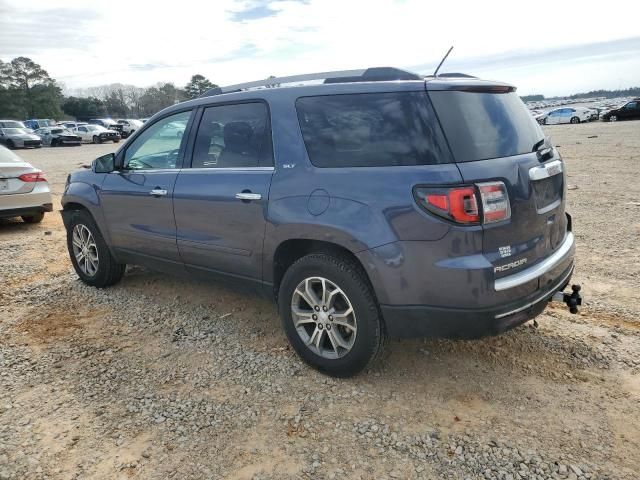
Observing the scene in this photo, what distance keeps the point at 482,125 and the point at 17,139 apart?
34115 mm

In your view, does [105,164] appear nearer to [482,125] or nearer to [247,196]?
[247,196]

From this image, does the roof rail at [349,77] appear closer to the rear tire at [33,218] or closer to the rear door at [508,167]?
the rear door at [508,167]

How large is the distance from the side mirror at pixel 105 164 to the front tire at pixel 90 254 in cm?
55

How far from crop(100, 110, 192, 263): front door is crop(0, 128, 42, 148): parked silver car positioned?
102ft

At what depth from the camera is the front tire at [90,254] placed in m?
5.08

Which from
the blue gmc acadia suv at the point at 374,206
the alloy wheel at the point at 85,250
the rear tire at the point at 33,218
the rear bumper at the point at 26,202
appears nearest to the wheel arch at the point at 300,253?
the blue gmc acadia suv at the point at 374,206

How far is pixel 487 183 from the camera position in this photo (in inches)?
107

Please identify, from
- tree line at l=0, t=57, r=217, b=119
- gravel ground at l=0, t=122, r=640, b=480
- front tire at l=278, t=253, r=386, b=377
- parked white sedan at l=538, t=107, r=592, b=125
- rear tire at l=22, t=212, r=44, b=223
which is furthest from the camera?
tree line at l=0, t=57, r=217, b=119

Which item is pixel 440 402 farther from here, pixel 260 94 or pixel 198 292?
pixel 198 292

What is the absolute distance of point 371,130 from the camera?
3.02 metres

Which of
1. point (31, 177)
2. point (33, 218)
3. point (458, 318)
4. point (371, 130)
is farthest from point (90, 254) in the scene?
point (33, 218)

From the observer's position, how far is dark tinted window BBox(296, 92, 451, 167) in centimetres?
283

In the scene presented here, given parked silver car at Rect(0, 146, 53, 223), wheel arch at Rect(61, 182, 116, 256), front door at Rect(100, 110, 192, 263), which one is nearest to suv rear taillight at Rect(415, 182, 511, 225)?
front door at Rect(100, 110, 192, 263)

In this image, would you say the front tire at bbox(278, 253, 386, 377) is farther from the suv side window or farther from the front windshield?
the front windshield
